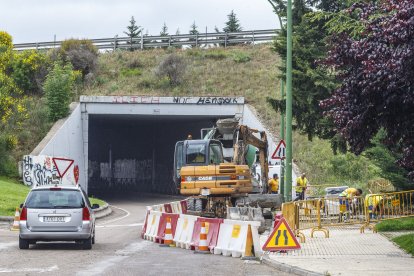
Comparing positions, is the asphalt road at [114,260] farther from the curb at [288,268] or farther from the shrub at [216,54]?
the shrub at [216,54]

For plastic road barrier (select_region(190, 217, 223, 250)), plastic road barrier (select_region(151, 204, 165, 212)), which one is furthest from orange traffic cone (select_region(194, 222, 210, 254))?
plastic road barrier (select_region(151, 204, 165, 212))

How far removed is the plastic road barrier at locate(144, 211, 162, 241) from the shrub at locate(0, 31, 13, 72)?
3500 centimetres

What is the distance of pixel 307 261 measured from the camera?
17844 mm

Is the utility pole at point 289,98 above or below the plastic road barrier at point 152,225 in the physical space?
above

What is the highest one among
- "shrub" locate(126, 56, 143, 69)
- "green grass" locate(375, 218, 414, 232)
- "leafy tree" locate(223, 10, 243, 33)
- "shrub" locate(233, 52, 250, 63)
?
"leafy tree" locate(223, 10, 243, 33)

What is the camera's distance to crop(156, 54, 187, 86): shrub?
210 feet

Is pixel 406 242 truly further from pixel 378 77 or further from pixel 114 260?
pixel 114 260

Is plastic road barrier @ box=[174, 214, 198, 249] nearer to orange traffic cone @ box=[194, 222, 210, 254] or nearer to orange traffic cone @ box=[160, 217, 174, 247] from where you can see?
orange traffic cone @ box=[160, 217, 174, 247]

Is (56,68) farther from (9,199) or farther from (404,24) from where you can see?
(404,24)

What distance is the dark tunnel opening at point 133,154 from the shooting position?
6038 cm

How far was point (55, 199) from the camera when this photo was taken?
2134 cm

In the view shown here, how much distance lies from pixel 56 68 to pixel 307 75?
23359 mm

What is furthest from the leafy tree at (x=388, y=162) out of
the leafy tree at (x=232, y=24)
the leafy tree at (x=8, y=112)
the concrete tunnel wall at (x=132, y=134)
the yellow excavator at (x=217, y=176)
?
the leafy tree at (x=232, y=24)

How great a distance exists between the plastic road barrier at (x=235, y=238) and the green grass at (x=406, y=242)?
344cm
